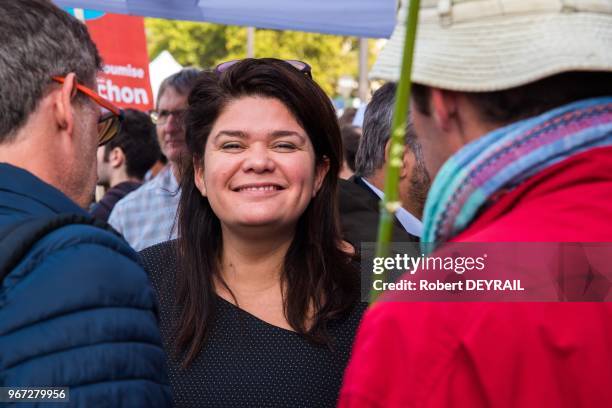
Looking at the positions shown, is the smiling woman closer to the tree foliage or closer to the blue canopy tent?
the blue canopy tent

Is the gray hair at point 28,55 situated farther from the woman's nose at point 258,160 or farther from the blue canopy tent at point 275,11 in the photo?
the blue canopy tent at point 275,11

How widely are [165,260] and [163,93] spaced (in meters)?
2.94

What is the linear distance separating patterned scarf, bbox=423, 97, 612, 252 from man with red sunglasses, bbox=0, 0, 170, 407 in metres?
0.66

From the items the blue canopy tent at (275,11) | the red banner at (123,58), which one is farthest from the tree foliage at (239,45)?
the blue canopy tent at (275,11)

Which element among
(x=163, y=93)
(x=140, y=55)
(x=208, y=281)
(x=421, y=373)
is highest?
(x=140, y=55)

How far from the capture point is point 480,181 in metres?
1.44

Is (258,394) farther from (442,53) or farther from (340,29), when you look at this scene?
(340,29)

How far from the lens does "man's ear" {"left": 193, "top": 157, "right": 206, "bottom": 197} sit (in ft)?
11.3

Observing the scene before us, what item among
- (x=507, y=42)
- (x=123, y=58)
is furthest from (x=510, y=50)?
(x=123, y=58)

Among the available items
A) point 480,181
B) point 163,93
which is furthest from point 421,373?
point 163,93

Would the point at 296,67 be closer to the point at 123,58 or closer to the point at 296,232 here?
the point at 296,232

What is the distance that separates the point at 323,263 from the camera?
10.8 ft

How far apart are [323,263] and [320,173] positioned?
0.34m

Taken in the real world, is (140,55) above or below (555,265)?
above
